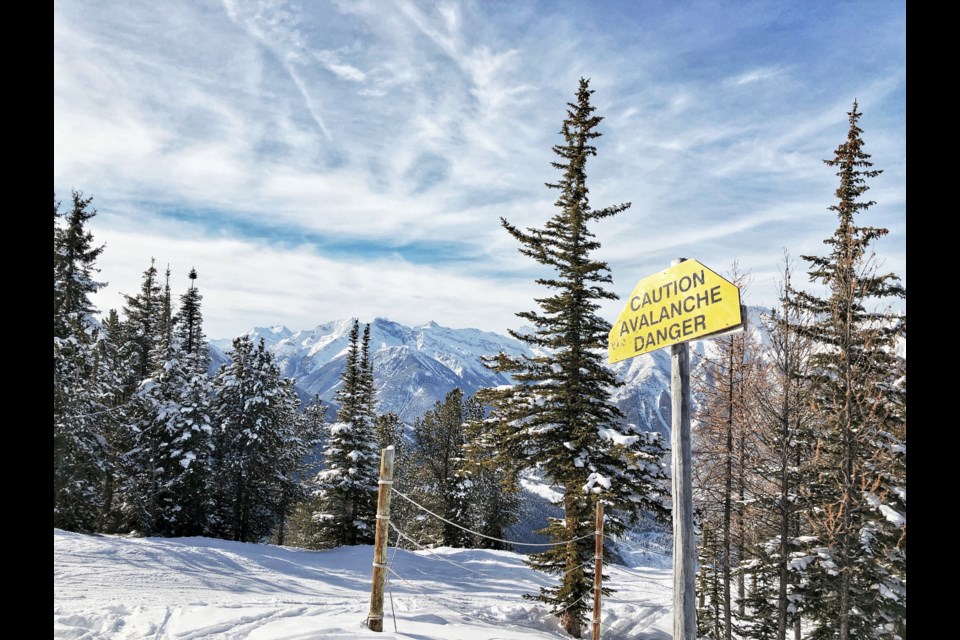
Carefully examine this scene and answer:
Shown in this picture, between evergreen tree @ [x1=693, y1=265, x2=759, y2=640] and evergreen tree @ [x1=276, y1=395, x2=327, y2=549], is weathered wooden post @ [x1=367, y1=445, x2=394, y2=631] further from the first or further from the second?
evergreen tree @ [x1=276, y1=395, x2=327, y2=549]

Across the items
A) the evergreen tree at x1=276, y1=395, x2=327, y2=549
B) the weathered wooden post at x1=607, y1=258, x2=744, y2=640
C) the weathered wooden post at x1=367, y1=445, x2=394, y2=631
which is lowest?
the evergreen tree at x1=276, y1=395, x2=327, y2=549

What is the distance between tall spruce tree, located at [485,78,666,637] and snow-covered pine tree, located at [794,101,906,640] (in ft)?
13.5

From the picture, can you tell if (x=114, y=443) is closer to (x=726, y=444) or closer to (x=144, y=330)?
(x=144, y=330)

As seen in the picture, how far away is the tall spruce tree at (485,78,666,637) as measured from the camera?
13.6 meters

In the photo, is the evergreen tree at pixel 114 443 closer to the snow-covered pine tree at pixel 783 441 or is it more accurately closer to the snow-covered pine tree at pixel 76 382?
the snow-covered pine tree at pixel 76 382

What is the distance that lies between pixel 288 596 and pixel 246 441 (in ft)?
57.6

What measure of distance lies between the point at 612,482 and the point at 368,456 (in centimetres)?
1734

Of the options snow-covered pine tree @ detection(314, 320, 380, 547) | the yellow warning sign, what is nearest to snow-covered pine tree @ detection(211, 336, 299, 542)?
snow-covered pine tree @ detection(314, 320, 380, 547)

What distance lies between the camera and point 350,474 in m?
27.2

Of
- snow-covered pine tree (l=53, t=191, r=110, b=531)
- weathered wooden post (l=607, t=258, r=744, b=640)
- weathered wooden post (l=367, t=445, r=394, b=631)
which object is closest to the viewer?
weathered wooden post (l=607, t=258, r=744, b=640)

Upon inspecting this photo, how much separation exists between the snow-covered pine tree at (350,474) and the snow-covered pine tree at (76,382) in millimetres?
10486
